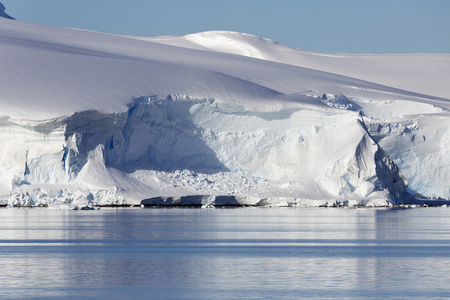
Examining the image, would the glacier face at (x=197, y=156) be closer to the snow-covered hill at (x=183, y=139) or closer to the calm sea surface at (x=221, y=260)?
the snow-covered hill at (x=183, y=139)

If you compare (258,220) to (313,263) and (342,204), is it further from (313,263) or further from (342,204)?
(313,263)

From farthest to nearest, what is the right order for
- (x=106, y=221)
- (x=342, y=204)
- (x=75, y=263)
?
(x=342, y=204) < (x=106, y=221) < (x=75, y=263)

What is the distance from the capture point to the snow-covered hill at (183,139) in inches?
1115

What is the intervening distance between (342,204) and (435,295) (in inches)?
856

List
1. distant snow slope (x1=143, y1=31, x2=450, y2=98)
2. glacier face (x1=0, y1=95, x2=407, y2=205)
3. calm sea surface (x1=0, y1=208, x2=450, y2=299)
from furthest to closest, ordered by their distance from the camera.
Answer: distant snow slope (x1=143, y1=31, x2=450, y2=98) < glacier face (x1=0, y1=95, x2=407, y2=205) < calm sea surface (x1=0, y1=208, x2=450, y2=299)

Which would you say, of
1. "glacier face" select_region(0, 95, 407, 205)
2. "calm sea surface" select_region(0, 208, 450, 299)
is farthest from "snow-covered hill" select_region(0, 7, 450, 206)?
"calm sea surface" select_region(0, 208, 450, 299)

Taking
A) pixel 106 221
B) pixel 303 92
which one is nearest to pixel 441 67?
pixel 303 92

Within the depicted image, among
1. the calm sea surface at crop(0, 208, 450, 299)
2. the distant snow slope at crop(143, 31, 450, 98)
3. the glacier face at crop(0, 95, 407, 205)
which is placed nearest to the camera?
the calm sea surface at crop(0, 208, 450, 299)

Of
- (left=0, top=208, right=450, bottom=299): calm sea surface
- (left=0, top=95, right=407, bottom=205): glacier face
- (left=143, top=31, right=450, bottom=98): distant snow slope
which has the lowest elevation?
(left=0, top=208, right=450, bottom=299): calm sea surface

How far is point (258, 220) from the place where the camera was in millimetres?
22750

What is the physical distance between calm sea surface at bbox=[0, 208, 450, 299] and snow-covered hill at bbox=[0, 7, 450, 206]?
741 cm

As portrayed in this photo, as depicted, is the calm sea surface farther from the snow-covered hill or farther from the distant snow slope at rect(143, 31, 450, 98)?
the distant snow slope at rect(143, 31, 450, 98)

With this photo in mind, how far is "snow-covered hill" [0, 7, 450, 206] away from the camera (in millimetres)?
28328

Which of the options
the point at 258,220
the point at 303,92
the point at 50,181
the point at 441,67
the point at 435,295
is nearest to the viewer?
the point at 435,295
